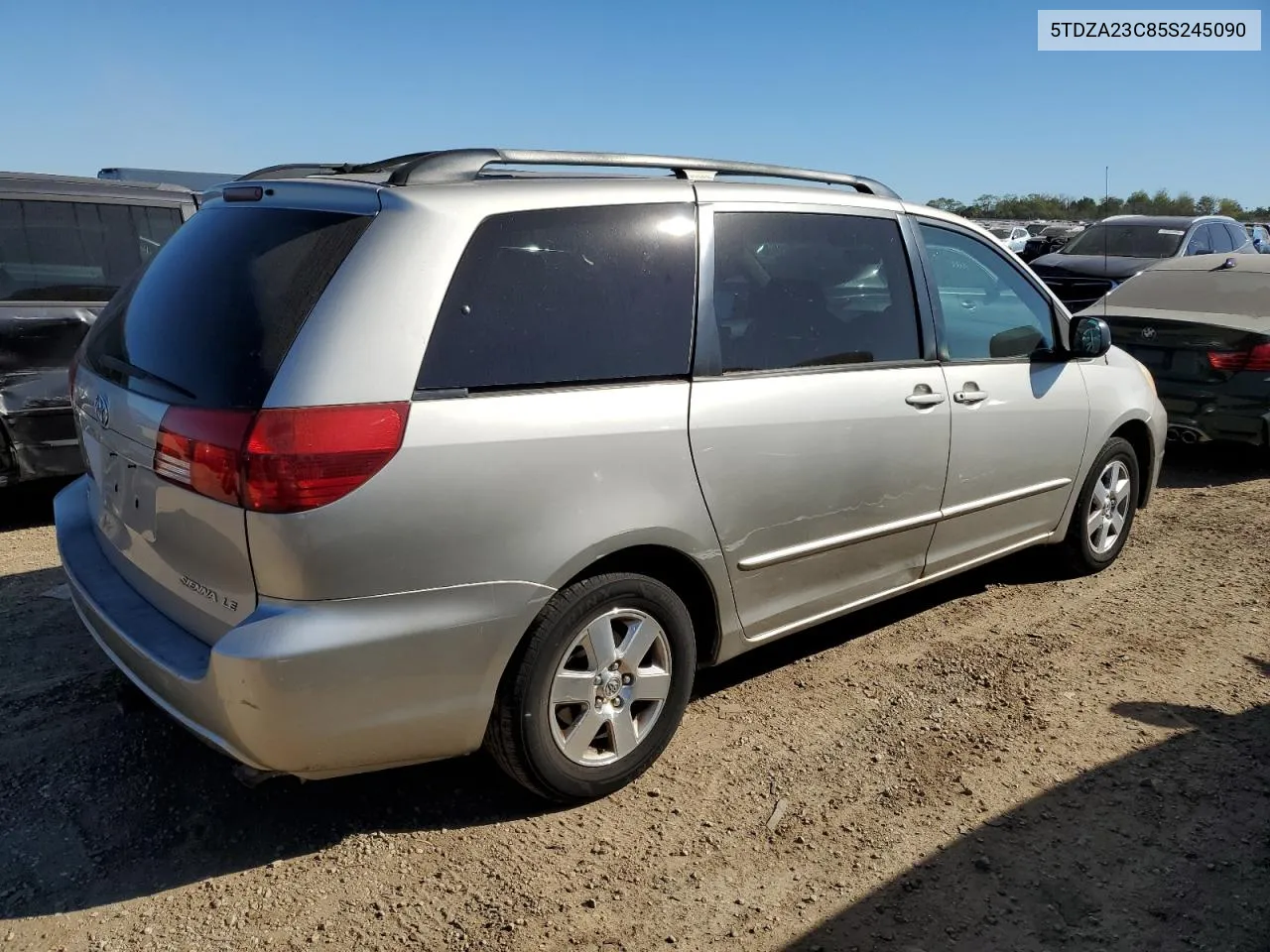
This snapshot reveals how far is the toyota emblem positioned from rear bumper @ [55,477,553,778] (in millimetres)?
551

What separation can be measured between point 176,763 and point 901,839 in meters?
2.21

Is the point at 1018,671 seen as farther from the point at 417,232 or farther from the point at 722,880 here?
the point at 417,232

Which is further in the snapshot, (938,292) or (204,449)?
(938,292)

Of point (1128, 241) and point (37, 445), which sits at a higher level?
point (1128, 241)

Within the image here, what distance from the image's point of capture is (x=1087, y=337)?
467cm

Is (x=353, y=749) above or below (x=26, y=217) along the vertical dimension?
below

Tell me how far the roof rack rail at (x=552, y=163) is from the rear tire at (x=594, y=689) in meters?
1.22

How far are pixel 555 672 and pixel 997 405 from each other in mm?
2342

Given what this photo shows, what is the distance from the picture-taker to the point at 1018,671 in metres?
4.09

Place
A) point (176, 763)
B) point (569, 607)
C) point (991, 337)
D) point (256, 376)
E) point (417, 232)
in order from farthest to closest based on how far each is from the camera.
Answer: point (991, 337)
point (176, 763)
point (569, 607)
point (417, 232)
point (256, 376)

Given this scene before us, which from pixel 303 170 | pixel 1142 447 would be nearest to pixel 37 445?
pixel 303 170

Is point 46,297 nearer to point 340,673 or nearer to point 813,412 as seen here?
point 340,673

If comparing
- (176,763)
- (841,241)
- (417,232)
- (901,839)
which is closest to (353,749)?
(176,763)

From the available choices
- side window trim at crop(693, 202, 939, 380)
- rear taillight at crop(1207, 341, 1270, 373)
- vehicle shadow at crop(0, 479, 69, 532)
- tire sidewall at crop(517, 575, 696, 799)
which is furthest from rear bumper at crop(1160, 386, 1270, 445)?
vehicle shadow at crop(0, 479, 69, 532)
